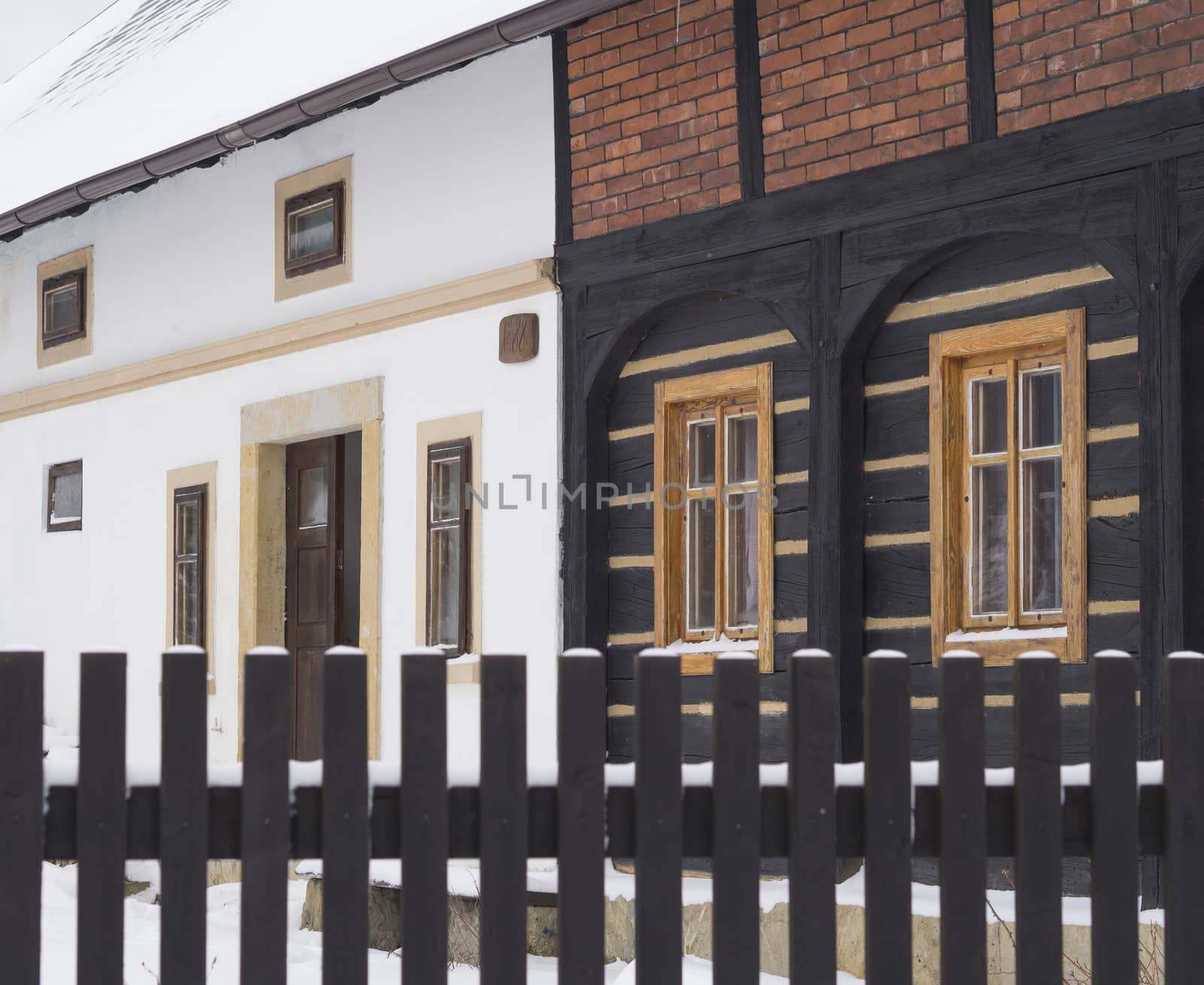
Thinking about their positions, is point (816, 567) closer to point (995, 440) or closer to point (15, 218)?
point (995, 440)

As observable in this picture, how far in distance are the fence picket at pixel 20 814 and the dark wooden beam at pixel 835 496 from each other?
14.7 feet

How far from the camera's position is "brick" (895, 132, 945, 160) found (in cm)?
655

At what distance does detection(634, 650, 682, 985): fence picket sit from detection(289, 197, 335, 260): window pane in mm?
7046

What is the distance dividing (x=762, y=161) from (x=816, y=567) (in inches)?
70.8

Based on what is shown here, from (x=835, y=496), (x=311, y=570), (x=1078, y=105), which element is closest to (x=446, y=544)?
(x=311, y=570)

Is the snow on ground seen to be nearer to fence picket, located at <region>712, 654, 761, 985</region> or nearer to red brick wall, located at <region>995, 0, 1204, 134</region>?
fence picket, located at <region>712, 654, 761, 985</region>

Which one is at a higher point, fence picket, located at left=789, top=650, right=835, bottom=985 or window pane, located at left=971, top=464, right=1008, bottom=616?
window pane, located at left=971, top=464, right=1008, bottom=616

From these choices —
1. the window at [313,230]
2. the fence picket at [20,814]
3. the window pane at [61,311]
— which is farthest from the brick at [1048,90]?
the window pane at [61,311]

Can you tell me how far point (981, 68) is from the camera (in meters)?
6.39

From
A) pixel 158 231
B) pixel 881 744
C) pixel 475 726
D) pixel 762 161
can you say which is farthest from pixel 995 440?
pixel 158 231

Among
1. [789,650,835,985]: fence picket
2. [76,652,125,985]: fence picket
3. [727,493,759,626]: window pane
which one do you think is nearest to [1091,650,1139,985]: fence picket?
[789,650,835,985]: fence picket

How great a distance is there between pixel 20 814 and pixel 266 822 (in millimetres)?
389

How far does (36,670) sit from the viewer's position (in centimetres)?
269

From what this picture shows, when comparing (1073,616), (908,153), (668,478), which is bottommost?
(1073,616)
